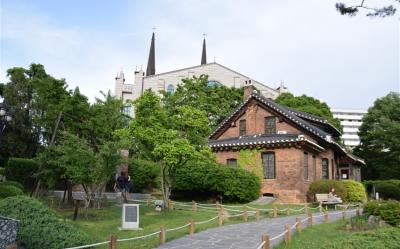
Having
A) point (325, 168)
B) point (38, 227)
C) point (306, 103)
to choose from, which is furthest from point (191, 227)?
point (306, 103)

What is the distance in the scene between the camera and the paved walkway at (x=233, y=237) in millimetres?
12375

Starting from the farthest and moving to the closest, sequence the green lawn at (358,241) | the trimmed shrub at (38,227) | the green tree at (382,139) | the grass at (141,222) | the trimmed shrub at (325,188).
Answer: the green tree at (382,139) < the trimmed shrub at (325,188) < the grass at (141,222) < the trimmed shrub at (38,227) < the green lawn at (358,241)

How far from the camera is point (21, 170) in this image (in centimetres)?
2377

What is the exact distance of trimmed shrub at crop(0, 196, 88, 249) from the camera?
10.0 metres

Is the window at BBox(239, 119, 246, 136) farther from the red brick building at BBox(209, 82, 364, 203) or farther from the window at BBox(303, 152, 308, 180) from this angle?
the window at BBox(303, 152, 308, 180)

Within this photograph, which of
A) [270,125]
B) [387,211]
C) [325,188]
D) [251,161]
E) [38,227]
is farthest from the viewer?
[270,125]

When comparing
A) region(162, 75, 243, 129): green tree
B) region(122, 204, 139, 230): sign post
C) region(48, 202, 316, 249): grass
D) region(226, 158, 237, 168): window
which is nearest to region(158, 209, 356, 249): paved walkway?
region(48, 202, 316, 249): grass

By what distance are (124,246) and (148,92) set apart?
31.9 ft

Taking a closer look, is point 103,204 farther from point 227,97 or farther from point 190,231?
point 227,97

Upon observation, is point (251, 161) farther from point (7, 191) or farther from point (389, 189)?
point (7, 191)

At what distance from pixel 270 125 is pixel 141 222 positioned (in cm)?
1618

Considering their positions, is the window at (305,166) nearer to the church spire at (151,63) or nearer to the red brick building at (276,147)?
the red brick building at (276,147)

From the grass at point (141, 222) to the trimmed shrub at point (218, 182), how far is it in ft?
18.0

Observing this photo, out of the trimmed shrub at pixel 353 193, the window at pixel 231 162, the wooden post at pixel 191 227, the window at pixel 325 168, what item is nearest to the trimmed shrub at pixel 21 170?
the wooden post at pixel 191 227
